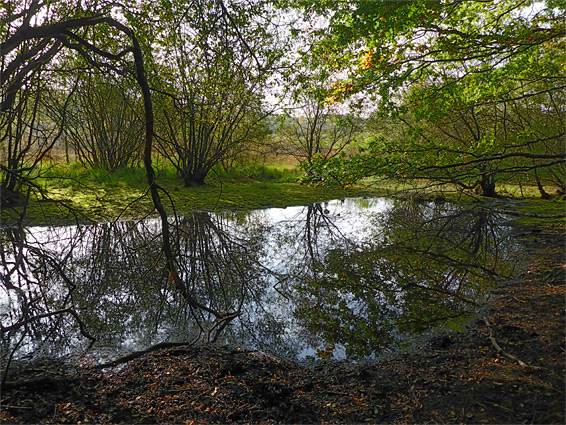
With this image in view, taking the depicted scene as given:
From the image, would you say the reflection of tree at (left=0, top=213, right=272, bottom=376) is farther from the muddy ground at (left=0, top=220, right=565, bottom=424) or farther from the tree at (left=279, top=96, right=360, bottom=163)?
the tree at (left=279, top=96, right=360, bottom=163)

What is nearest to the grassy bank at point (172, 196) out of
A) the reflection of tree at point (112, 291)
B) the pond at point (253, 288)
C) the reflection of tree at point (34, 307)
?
the pond at point (253, 288)

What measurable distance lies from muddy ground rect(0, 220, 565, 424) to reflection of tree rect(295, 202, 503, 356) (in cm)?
53

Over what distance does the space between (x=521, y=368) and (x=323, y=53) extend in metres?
6.23

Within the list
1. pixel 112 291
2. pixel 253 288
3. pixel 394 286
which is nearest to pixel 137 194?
pixel 112 291

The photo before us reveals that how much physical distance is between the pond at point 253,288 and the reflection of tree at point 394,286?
2 centimetres

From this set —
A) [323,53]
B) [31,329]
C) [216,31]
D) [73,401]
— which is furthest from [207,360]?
[323,53]

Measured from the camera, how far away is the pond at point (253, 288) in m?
3.15

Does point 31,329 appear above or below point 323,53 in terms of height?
below

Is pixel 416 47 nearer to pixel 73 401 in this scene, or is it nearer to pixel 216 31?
pixel 216 31

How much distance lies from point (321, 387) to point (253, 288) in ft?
7.07

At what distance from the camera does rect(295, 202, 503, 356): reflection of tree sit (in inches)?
138

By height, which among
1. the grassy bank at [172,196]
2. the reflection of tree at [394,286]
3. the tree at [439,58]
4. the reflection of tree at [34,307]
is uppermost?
the tree at [439,58]

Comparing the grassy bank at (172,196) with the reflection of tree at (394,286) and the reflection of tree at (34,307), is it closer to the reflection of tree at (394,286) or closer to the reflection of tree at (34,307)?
the reflection of tree at (394,286)

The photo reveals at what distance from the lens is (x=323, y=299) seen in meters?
4.22
